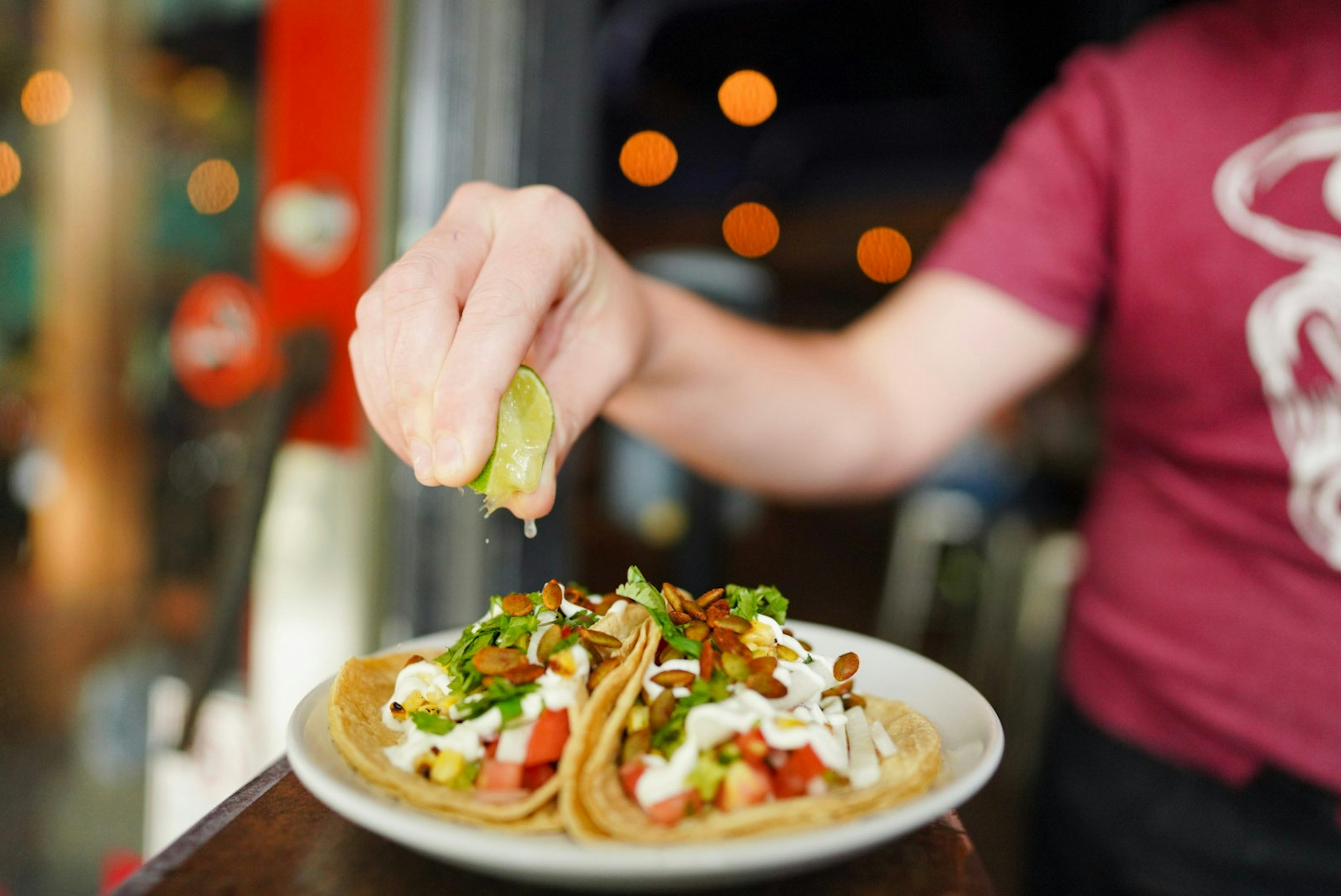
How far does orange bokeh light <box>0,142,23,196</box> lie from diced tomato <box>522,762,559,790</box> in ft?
7.79

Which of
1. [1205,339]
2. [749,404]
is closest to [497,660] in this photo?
[749,404]

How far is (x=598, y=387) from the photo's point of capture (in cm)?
99

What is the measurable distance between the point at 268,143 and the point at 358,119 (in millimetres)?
300

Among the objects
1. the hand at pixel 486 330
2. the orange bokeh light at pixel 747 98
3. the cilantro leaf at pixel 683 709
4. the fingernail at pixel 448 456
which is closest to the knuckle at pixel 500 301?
the hand at pixel 486 330

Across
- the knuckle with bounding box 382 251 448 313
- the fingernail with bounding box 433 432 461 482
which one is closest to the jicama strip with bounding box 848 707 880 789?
the fingernail with bounding box 433 432 461 482

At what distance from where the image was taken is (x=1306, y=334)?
1212 mm

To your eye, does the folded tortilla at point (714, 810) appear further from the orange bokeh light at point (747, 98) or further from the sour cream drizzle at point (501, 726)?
the orange bokeh light at point (747, 98)

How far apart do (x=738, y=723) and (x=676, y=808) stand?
7cm

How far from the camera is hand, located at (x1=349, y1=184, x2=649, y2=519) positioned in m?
0.69

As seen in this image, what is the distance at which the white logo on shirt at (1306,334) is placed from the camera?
3.91ft

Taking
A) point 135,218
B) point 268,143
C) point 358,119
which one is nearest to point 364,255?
point 358,119

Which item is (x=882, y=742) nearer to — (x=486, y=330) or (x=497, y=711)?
(x=497, y=711)

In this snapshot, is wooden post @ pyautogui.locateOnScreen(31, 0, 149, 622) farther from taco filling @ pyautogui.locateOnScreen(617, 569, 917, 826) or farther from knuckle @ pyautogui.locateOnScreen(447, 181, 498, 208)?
taco filling @ pyautogui.locateOnScreen(617, 569, 917, 826)

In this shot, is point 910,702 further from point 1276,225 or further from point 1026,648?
point 1026,648
